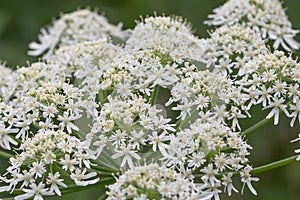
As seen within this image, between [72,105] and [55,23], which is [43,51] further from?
[72,105]

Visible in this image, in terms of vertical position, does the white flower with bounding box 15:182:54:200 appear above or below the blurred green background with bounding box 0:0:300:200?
below

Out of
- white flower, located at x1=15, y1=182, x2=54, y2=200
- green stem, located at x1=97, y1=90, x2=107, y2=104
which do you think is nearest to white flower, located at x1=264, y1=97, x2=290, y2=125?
green stem, located at x1=97, y1=90, x2=107, y2=104

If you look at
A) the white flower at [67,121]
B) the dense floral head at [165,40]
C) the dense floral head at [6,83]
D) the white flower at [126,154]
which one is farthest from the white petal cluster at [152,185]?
the dense floral head at [6,83]

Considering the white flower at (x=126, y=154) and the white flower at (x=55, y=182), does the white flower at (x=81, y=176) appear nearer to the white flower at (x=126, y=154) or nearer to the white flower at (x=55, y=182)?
the white flower at (x=55, y=182)

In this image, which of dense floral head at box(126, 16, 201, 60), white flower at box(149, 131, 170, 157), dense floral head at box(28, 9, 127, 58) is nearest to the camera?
white flower at box(149, 131, 170, 157)

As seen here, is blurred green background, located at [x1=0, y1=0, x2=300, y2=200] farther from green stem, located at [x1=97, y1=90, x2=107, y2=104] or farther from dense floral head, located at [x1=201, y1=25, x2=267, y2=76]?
green stem, located at [x1=97, y1=90, x2=107, y2=104]

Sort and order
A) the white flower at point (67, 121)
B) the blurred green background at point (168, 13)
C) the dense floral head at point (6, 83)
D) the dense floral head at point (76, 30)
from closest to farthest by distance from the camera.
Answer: the white flower at point (67, 121) → the dense floral head at point (6, 83) → the dense floral head at point (76, 30) → the blurred green background at point (168, 13)
